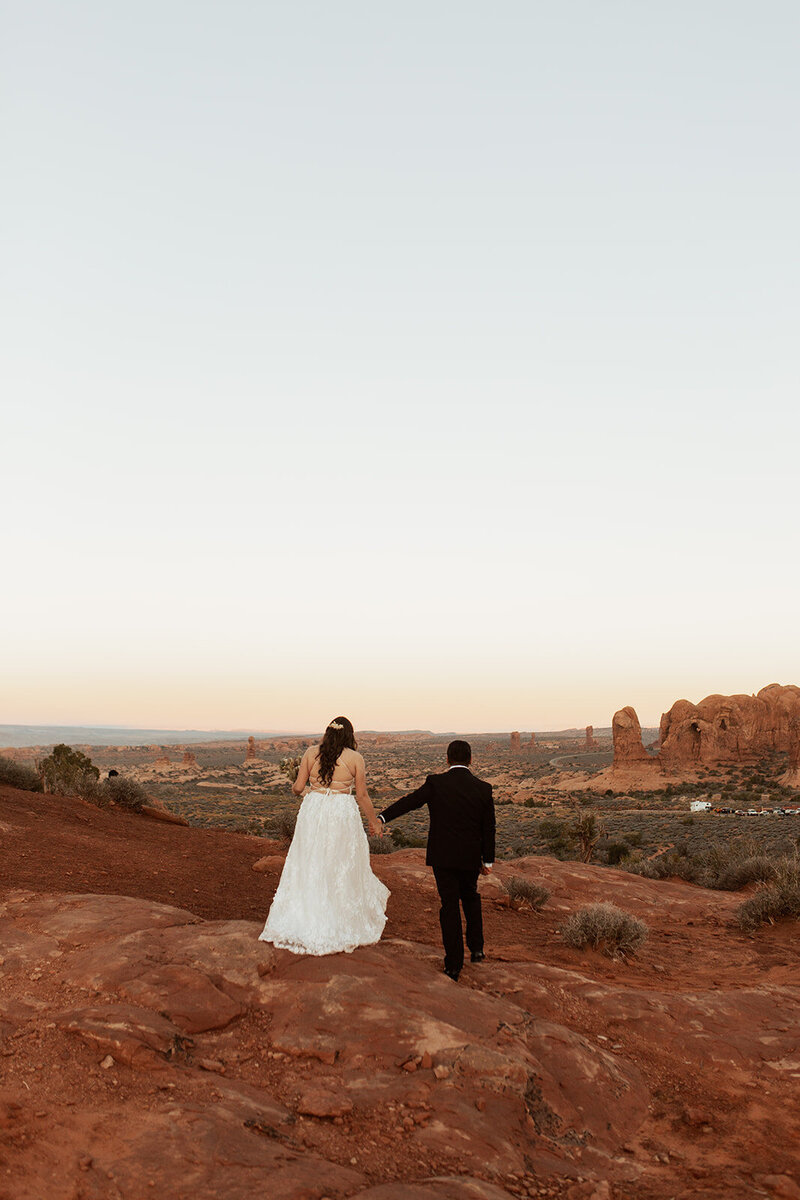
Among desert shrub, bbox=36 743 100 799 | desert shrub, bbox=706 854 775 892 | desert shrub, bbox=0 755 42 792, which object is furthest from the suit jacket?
desert shrub, bbox=0 755 42 792

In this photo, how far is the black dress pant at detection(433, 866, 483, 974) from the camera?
6926mm

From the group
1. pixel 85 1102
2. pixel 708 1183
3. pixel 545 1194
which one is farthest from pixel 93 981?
pixel 708 1183

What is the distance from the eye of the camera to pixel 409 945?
7.58 m

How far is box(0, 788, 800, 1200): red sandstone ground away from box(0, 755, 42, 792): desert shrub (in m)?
12.5

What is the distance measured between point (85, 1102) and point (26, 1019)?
1226 millimetres

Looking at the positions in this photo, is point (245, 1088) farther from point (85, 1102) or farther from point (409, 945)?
point (409, 945)

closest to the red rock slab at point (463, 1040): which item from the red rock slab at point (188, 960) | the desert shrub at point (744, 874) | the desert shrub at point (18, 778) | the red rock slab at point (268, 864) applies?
the red rock slab at point (188, 960)

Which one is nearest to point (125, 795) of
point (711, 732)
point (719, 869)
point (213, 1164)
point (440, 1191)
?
point (719, 869)

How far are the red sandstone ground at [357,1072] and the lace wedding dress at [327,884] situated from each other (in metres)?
0.26

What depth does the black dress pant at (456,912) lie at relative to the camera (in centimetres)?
693

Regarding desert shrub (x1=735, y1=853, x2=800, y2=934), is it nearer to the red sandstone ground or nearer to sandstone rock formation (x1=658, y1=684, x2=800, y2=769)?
the red sandstone ground

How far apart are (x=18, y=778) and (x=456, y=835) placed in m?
17.4

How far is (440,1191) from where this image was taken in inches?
152

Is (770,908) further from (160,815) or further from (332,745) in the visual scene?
(160,815)
